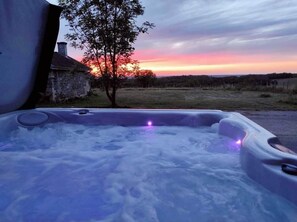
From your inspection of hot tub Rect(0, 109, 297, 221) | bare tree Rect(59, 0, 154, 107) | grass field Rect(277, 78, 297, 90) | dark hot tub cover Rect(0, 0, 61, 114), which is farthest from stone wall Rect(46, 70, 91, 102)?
grass field Rect(277, 78, 297, 90)

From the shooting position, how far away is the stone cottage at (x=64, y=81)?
8.90 m

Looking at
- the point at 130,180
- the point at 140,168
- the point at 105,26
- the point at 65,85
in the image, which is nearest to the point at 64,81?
the point at 65,85

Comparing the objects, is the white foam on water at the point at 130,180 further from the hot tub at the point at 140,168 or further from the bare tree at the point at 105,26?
the bare tree at the point at 105,26

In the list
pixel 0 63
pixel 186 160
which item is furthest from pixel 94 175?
pixel 0 63

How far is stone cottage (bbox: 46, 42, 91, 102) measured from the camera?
29.2ft

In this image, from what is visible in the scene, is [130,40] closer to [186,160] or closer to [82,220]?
[186,160]

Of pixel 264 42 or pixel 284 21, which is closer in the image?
pixel 284 21

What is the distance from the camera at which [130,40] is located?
7.62 meters

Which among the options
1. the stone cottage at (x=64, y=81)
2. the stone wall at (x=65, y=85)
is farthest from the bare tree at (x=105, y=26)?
the stone wall at (x=65, y=85)

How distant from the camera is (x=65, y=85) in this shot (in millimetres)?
9906

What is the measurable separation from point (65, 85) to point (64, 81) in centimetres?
15

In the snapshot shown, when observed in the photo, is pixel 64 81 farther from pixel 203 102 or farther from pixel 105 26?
pixel 203 102

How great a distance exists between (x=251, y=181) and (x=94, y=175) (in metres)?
1.21

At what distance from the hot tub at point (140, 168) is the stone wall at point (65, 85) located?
5.49 meters
